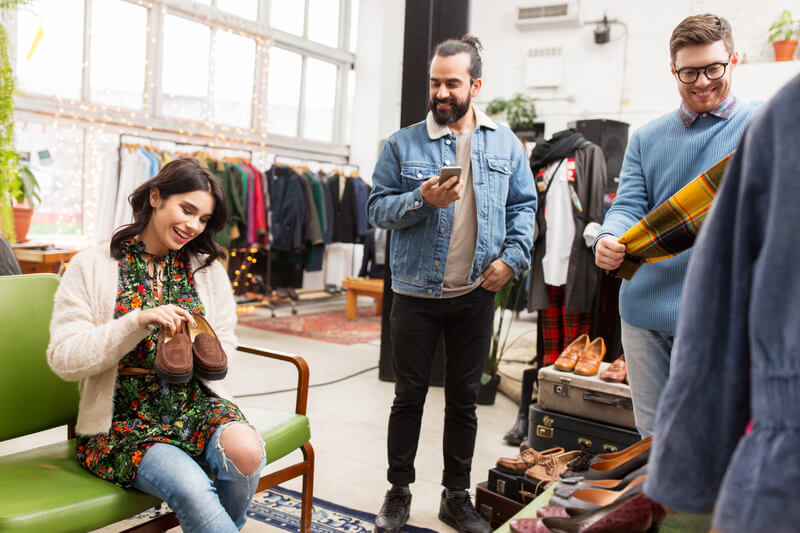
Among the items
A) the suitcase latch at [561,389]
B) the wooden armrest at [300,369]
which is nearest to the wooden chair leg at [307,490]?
the wooden armrest at [300,369]

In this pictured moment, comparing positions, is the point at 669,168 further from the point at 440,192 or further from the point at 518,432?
the point at 518,432

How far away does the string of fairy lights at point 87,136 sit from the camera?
250 inches

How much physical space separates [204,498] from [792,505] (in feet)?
4.37

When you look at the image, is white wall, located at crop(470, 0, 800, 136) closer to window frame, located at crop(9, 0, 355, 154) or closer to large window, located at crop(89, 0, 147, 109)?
window frame, located at crop(9, 0, 355, 154)

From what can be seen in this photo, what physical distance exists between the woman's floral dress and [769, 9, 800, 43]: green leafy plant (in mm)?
7001

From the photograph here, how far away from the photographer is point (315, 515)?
248 cm

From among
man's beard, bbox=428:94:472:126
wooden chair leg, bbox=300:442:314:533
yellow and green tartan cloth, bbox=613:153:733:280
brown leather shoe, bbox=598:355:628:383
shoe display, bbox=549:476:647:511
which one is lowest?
wooden chair leg, bbox=300:442:314:533

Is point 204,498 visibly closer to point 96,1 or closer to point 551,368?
point 551,368

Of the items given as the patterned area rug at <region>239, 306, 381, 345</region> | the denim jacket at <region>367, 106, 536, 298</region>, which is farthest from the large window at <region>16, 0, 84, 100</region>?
the denim jacket at <region>367, 106, 536, 298</region>

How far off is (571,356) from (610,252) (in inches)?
56.6

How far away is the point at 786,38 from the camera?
684 cm

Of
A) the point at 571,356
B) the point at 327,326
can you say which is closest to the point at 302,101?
the point at 327,326

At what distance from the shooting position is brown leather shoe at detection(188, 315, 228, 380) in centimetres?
183

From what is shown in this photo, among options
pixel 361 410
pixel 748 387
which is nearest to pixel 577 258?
pixel 361 410
